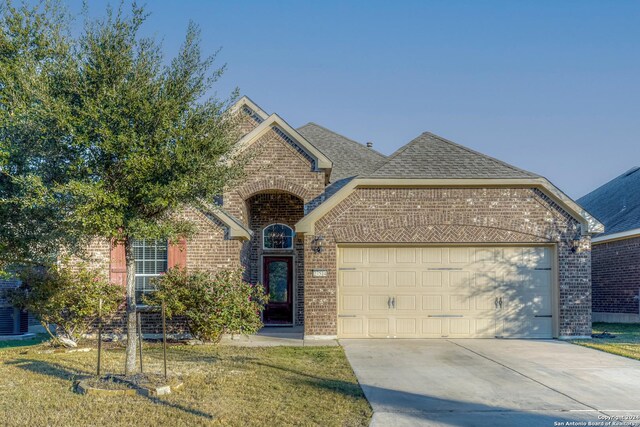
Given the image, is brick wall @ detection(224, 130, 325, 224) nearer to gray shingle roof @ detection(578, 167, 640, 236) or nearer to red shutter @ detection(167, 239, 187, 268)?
red shutter @ detection(167, 239, 187, 268)

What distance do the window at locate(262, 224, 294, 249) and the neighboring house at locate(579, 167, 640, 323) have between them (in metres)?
10.9

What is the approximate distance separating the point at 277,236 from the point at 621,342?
10089 mm

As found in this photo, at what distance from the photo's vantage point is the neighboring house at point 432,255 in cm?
1401

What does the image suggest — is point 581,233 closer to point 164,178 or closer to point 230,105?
point 230,105

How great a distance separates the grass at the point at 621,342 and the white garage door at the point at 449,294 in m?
1.24

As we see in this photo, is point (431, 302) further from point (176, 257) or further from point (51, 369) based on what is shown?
point (51, 369)

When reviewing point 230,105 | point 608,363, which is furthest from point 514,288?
point 230,105

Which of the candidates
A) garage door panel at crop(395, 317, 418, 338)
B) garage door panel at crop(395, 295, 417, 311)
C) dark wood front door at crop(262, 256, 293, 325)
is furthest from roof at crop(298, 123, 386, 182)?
garage door panel at crop(395, 317, 418, 338)

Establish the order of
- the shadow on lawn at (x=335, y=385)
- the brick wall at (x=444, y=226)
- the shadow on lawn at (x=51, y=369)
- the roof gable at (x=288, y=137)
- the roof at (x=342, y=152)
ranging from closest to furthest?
the shadow on lawn at (x=335, y=385) < the shadow on lawn at (x=51, y=369) < the brick wall at (x=444, y=226) < the roof gable at (x=288, y=137) < the roof at (x=342, y=152)

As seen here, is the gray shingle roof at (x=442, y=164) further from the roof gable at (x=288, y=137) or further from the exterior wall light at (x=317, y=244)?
the roof gable at (x=288, y=137)

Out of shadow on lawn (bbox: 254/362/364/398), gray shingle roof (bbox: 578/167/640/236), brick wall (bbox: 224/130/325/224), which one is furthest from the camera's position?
gray shingle roof (bbox: 578/167/640/236)

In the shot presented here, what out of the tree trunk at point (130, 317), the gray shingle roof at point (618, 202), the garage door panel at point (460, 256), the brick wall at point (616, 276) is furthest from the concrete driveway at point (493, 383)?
the gray shingle roof at point (618, 202)

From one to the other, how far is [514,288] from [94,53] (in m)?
11.1

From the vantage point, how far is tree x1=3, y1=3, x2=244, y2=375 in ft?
25.1
